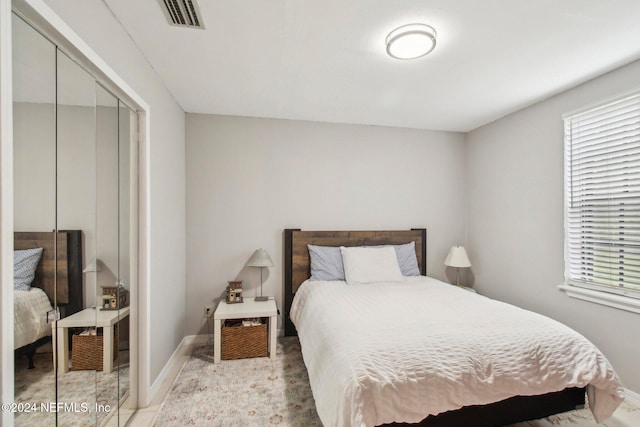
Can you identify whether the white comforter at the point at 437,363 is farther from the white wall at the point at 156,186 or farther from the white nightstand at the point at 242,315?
the white wall at the point at 156,186

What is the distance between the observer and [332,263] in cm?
315

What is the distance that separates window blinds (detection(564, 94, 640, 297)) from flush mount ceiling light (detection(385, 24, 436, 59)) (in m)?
1.61

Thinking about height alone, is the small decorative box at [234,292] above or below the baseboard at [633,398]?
above

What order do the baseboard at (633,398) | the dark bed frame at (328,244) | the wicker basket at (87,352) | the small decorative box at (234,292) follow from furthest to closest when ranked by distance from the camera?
the small decorative box at (234,292)
the baseboard at (633,398)
the dark bed frame at (328,244)
the wicker basket at (87,352)

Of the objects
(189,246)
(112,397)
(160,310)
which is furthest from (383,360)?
(189,246)

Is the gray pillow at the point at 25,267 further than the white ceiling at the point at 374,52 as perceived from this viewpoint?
No

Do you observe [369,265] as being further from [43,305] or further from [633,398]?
[43,305]

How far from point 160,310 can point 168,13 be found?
207 centimetres

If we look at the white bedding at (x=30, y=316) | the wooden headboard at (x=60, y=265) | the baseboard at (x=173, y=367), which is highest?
the wooden headboard at (x=60, y=265)

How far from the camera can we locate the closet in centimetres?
106

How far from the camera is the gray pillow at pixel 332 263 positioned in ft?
10.2

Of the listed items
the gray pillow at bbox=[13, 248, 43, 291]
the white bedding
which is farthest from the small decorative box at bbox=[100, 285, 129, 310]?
the gray pillow at bbox=[13, 248, 43, 291]

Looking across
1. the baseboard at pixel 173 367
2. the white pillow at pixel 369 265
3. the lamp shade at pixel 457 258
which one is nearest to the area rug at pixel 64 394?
the baseboard at pixel 173 367

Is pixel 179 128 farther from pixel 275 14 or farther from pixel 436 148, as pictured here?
pixel 436 148
